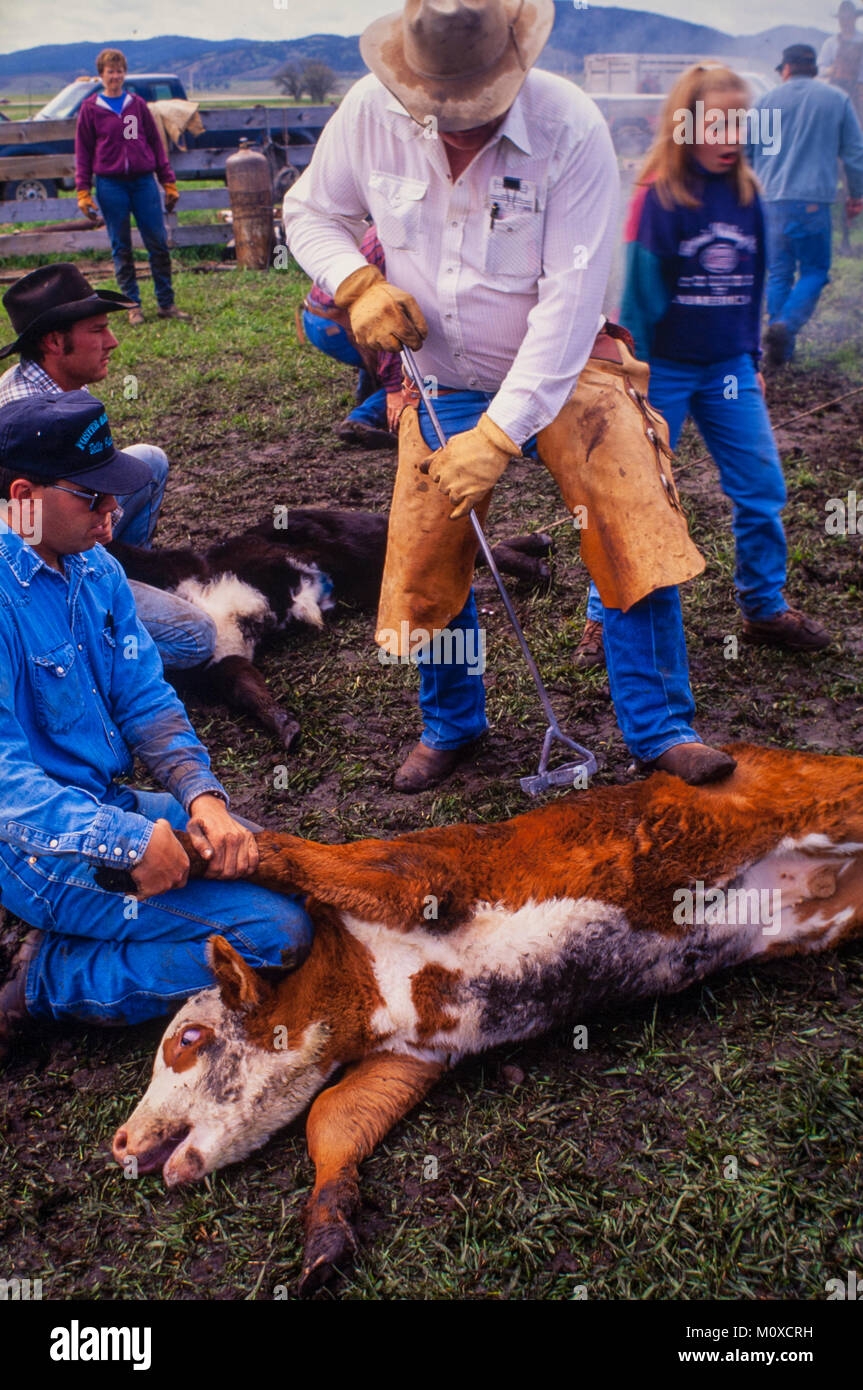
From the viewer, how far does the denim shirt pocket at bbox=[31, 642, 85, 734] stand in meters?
2.89

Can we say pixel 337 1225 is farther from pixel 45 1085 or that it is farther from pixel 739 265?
pixel 739 265

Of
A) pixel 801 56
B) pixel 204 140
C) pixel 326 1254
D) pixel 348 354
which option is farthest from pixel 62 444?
pixel 204 140

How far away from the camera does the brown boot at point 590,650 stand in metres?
4.77

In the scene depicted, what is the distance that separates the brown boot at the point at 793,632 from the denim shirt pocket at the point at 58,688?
3.26 metres

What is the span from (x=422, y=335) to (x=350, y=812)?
189 cm

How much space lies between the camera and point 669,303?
4.38 meters

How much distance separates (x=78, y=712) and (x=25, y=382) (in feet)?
7.27

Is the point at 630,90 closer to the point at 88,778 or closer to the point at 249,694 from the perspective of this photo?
the point at 249,694

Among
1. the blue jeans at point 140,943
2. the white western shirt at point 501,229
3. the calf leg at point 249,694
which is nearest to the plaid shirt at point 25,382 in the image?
the calf leg at point 249,694

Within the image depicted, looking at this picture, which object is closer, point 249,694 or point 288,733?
point 288,733

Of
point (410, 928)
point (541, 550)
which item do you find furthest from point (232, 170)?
point (410, 928)

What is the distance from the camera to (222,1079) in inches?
111

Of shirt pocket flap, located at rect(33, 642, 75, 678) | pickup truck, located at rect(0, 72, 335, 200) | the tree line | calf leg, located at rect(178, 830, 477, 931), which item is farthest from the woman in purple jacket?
the tree line

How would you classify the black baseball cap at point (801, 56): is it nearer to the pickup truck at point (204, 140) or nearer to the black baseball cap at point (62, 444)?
the black baseball cap at point (62, 444)
